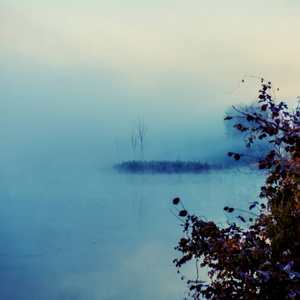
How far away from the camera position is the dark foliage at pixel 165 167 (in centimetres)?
3275

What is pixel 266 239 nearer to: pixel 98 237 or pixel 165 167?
pixel 98 237

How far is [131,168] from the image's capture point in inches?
1398

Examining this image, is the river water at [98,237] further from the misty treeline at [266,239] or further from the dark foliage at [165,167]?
the dark foliage at [165,167]

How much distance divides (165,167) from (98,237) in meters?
22.0

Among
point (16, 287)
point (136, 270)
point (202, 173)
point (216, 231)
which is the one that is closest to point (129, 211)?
A: point (136, 270)

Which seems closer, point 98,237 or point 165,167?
point 98,237

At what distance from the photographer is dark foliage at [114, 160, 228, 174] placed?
3275 centimetres

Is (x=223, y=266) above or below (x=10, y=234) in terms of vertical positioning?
above

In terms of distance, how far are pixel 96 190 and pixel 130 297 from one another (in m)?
19.6

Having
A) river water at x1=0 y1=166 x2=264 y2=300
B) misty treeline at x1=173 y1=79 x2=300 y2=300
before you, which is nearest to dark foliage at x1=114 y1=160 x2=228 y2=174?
river water at x1=0 y1=166 x2=264 y2=300

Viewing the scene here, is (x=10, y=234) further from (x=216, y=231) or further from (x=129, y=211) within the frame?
(x=216, y=231)

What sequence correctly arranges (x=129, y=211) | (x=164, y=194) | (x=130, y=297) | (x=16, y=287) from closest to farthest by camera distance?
(x=130, y=297), (x=16, y=287), (x=129, y=211), (x=164, y=194)

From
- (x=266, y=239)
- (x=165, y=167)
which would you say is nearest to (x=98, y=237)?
(x=266, y=239)

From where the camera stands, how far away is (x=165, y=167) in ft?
111
